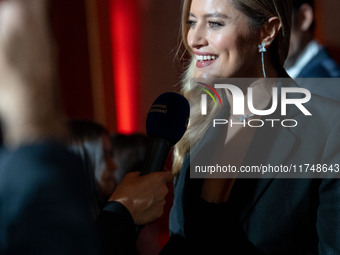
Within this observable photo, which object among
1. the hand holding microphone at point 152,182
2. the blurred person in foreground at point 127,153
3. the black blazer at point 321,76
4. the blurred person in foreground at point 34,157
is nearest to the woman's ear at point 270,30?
the black blazer at point 321,76

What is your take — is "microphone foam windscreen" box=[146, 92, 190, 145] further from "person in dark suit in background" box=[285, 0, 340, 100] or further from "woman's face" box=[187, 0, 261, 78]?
"person in dark suit in background" box=[285, 0, 340, 100]

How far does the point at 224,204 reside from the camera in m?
0.97

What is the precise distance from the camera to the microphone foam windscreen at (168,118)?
0.78 metres

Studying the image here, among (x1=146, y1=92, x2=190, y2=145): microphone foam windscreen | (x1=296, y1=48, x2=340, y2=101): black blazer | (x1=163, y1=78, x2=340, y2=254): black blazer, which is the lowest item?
(x1=163, y1=78, x2=340, y2=254): black blazer

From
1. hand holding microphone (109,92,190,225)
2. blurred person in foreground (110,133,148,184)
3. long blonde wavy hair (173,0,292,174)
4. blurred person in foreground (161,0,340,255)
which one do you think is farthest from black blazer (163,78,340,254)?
blurred person in foreground (110,133,148,184)

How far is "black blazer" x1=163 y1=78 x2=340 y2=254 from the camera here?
92 cm

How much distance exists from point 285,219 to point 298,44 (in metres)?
0.96

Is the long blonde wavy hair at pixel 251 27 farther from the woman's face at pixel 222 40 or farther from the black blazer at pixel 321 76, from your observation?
the black blazer at pixel 321 76

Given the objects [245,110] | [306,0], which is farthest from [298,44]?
[245,110]

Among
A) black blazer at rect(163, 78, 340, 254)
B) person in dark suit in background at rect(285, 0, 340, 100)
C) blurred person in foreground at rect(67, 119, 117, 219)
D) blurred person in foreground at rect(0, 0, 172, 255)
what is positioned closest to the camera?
blurred person in foreground at rect(0, 0, 172, 255)

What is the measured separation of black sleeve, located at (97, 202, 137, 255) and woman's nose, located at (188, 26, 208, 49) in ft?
1.57

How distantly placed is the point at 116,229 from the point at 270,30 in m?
0.62

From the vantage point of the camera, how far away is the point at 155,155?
0.75 m

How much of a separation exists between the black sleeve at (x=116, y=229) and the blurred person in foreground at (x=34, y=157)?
0.56 feet
